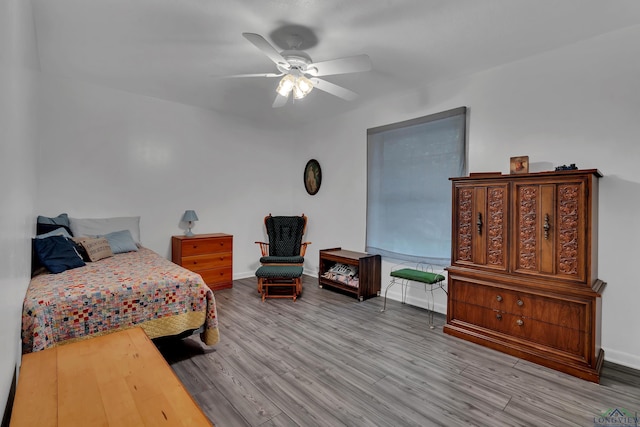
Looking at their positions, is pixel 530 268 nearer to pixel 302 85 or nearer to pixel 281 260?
pixel 302 85

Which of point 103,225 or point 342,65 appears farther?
point 103,225

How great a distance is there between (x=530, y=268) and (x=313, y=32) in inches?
108

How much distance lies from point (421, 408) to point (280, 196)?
4.37 meters

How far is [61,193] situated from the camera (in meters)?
3.60

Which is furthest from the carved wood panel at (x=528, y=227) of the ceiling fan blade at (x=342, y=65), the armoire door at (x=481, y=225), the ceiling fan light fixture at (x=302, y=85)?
the ceiling fan light fixture at (x=302, y=85)

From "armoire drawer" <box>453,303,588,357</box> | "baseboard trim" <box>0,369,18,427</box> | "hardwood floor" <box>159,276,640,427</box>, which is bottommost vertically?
"hardwood floor" <box>159,276,640,427</box>

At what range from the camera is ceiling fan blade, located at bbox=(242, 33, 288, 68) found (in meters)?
2.12

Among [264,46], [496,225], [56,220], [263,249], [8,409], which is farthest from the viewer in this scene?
[263,249]

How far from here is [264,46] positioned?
225cm

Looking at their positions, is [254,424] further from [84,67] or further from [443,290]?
[84,67]

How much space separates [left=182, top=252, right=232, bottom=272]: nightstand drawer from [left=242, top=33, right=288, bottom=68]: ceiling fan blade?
2.92m

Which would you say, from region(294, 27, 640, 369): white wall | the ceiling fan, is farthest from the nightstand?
region(294, 27, 640, 369): white wall

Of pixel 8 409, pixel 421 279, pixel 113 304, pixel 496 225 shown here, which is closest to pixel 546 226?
pixel 496 225

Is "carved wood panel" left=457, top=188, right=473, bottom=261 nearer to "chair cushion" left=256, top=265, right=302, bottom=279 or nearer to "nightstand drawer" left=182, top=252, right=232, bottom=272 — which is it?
"chair cushion" left=256, top=265, right=302, bottom=279
